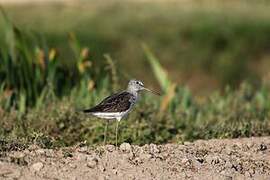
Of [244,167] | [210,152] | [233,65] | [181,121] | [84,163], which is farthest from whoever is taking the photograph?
[233,65]

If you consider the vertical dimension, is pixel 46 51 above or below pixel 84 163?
above

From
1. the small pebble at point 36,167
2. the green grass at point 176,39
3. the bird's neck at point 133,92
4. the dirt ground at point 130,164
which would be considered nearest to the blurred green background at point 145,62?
the green grass at point 176,39

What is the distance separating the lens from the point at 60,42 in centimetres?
2158

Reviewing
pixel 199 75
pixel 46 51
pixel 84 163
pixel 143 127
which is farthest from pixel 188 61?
pixel 84 163

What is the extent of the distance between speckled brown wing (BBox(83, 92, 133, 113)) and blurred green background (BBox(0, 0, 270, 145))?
2.05ft

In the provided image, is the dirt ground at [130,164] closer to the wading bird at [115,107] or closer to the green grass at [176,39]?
the wading bird at [115,107]

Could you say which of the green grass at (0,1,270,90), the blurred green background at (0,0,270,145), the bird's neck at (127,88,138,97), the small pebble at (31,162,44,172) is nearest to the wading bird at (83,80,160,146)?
the bird's neck at (127,88,138,97)

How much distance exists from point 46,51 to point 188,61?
30.1 ft

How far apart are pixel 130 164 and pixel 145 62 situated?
13643mm

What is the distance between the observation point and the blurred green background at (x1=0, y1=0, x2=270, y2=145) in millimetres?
11538

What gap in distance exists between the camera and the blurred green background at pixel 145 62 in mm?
11538

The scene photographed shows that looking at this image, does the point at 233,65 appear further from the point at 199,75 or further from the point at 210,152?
→ the point at 210,152

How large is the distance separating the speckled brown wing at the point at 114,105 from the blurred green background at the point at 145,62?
0.62m

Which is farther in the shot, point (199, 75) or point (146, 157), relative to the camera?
point (199, 75)
